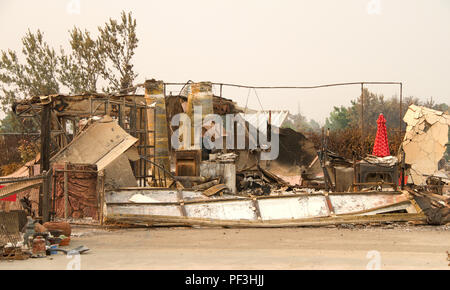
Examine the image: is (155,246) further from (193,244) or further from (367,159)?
(367,159)

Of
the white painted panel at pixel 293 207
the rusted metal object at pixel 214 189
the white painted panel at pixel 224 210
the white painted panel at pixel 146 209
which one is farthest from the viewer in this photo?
the rusted metal object at pixel 214 189

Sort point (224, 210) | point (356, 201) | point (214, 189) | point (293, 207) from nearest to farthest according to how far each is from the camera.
→ 1. point (224, 210)
2. point (293, 207)
3. point (356, 201)
4. point (214, 189)

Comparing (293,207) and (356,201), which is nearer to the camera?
(293,207)

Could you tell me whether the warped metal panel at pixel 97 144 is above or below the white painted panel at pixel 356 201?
above

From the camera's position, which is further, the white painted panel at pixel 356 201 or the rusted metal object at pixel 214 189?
the rusted metal object at pixel 214 189

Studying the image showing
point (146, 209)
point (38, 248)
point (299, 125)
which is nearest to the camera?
point (38, 248)

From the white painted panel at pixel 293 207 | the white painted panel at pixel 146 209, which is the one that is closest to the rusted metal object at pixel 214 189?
the white painted panel at pixel 293 207

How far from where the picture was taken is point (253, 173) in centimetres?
1853

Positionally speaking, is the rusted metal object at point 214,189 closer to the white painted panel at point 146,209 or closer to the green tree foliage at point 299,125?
the white painted panel at point 146,209

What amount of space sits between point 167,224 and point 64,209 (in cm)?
245

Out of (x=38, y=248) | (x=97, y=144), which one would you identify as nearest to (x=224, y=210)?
(x=97, y=144)

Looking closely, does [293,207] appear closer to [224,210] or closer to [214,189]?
[224,210]

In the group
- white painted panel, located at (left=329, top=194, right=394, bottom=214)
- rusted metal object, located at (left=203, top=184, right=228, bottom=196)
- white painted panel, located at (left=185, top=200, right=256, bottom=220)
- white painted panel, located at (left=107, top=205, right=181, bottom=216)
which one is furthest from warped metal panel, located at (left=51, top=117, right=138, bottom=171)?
white painted panel, located at (left=329, top=194, right=394, bottom=214)

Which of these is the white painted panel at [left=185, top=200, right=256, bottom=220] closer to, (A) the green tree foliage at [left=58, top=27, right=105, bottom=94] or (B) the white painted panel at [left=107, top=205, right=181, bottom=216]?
(B) the white painted panel at [left=107, top=205, right=181, bottom=216]
